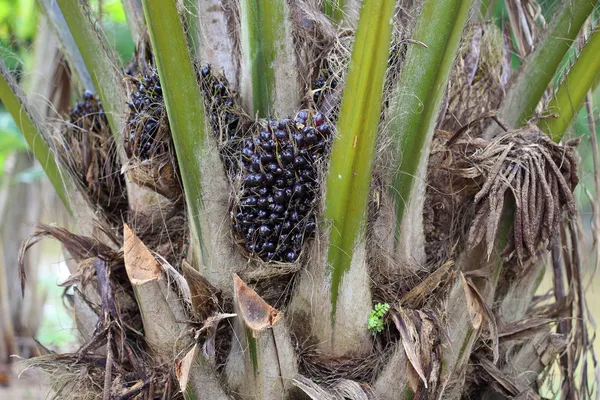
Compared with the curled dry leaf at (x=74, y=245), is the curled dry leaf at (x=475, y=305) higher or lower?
lower

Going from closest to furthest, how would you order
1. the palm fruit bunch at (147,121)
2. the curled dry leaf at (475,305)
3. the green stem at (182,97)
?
the green stem at (182,97) → the curled dry leaf at (475,305) → the palm fruit bunch at (147,121)

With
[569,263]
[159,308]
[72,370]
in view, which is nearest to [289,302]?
[159,308]

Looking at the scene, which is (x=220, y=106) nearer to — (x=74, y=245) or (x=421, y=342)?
(x=74, y=245)

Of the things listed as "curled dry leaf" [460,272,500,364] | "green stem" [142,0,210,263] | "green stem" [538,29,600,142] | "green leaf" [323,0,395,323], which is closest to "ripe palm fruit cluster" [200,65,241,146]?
"green stem" [142,0,210,263]

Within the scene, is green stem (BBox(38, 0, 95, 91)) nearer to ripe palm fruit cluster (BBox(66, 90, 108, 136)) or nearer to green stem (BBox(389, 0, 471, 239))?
ripe palm fruit cluster (BBox(66, 90, 108, 136))

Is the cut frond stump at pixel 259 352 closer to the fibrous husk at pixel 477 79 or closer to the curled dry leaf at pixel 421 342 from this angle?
the curled dry leaf at pixel 421 342

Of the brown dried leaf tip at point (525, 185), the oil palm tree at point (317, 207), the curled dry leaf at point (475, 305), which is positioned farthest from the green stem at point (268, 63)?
the curled dry leaf at point (475, 305)

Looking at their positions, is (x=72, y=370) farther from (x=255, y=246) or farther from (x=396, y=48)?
(x=396, y=48)
